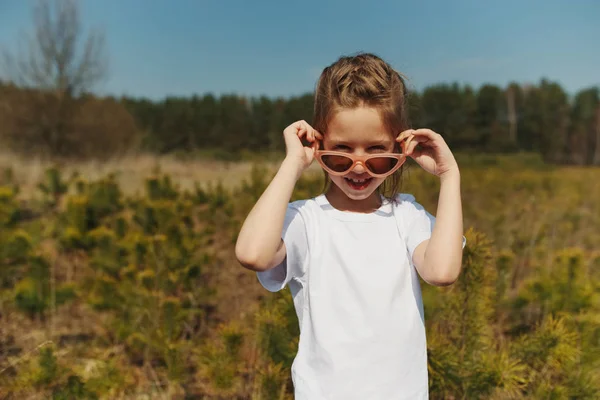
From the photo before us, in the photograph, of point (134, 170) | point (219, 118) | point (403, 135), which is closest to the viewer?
point (403, 135)

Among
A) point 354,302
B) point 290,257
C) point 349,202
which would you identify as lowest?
point 354,302

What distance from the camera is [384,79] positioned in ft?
3.53

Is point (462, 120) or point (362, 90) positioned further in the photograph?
point (462, 120)

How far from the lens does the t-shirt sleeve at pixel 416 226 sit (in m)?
1.10

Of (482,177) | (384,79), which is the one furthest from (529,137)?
(384,79)

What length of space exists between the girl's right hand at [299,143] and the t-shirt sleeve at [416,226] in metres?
0.28

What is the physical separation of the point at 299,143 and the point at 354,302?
1.24ft

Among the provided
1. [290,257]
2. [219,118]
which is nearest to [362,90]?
[290,257]

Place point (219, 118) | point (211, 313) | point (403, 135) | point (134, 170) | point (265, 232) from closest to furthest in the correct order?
point (265, 232) < point (403, 135) < point (211, 313) < point (134, 170) < point (219, 118)

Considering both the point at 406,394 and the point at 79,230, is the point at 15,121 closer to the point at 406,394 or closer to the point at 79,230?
the point at 79,230

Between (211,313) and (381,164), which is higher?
(381,164)

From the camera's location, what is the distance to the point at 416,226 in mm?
Result: 1134

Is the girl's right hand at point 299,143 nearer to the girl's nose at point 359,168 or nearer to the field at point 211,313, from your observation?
the girl's nose at point 359,168

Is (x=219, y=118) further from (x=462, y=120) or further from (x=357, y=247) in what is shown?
(x=357, y=247)
